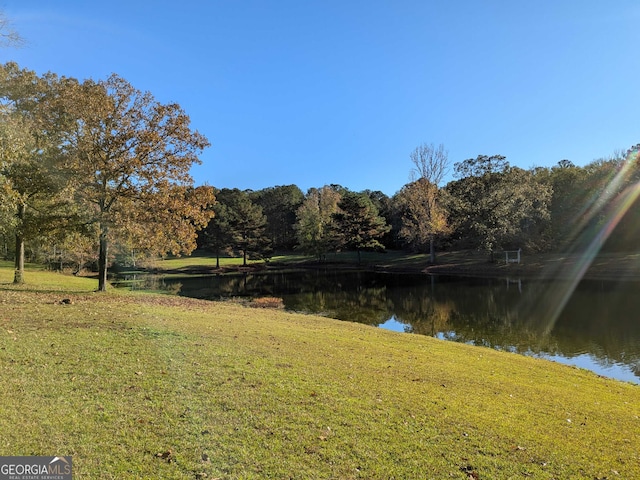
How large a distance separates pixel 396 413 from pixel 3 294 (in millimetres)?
15940

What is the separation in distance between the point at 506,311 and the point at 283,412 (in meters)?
21.6

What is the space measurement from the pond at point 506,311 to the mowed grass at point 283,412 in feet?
18.8

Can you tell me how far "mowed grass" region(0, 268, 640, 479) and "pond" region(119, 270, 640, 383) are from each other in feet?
18.8

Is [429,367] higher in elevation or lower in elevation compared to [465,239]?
lower

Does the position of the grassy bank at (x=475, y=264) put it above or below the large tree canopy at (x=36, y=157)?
below

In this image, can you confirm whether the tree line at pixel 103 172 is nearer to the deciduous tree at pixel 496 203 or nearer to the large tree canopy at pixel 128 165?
the large tree canopy at pixel 128 165

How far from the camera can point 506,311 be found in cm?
2348

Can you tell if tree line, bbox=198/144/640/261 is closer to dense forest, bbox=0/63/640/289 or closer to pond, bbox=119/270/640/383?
dense forest, bbox=0/63/640/289

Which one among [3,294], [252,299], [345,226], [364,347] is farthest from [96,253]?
[364,347]

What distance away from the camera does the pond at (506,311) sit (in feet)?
49.8

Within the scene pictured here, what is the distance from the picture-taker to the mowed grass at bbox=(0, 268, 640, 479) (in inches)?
167

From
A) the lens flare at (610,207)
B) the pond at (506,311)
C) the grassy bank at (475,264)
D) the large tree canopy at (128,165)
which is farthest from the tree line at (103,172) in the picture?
the lens flare at (610,207)

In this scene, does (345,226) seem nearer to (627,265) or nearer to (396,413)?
(627,265)

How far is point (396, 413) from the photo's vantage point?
5.79 m
